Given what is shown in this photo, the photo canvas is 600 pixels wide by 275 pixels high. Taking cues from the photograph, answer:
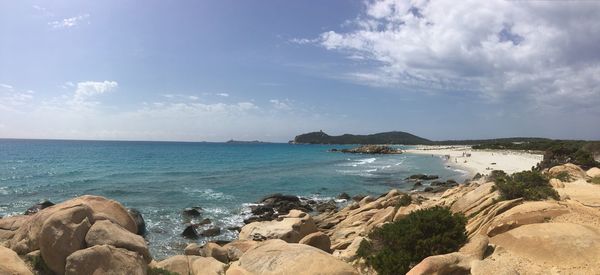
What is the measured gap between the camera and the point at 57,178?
48.7m

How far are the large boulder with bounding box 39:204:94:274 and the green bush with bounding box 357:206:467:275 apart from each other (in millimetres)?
8152

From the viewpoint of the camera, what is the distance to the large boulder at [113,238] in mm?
10836

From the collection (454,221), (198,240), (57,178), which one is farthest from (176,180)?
(454,221)

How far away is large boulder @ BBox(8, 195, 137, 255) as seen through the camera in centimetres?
1138

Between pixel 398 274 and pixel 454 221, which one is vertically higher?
pixel 454 221

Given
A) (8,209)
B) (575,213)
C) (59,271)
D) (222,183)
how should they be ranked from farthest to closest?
(222,183) → (8,209) → (575,213) → (59,271)

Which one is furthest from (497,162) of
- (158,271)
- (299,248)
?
(158,271)

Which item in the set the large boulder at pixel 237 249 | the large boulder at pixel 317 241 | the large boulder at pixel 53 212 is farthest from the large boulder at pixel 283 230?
the large boulder at pixel 53 212

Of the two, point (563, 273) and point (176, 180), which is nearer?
point (563, 273)

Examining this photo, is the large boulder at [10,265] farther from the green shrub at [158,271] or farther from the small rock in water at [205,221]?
the small rock in water at [205,221]

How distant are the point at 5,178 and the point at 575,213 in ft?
→ 188

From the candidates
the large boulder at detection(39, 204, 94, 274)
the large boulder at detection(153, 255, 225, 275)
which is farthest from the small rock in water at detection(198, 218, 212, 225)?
the large boulder at detection(39, 204, 94, 274)

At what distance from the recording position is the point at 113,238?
11.0 metres

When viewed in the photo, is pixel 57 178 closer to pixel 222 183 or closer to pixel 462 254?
pixel 222 183
